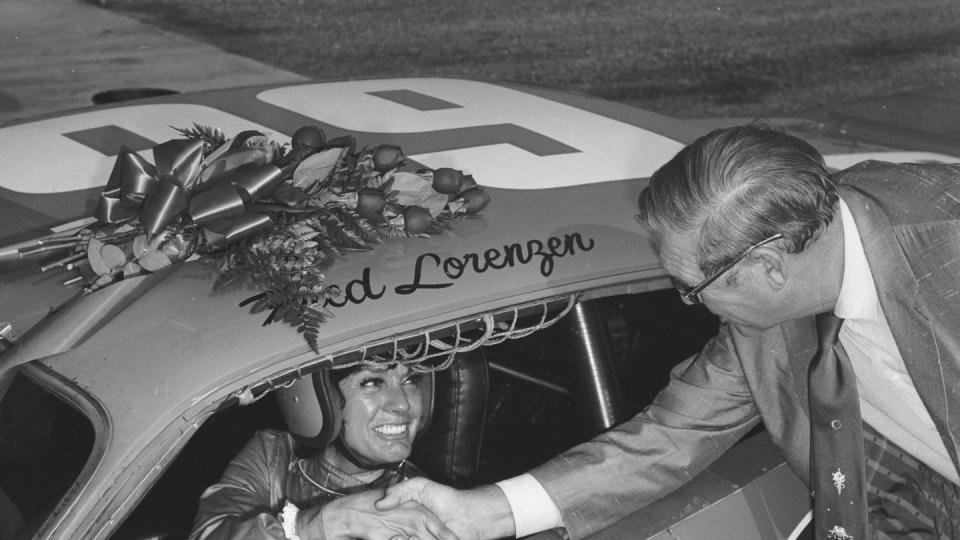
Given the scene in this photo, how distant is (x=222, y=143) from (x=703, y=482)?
1193mm

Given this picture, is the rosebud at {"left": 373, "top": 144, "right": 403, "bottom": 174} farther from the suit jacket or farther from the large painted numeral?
the suit jacket

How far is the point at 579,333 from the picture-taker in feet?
9.42

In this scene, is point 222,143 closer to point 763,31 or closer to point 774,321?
point 774,321

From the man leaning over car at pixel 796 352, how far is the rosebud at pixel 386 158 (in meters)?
0.59

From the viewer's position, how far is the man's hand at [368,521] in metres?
2.32

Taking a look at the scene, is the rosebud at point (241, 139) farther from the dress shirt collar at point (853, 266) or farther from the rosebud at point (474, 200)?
the dress shirt collar at point (853, 266)

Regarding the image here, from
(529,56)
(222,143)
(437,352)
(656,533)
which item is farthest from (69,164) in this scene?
(529,56)

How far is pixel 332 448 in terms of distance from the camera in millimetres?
2732

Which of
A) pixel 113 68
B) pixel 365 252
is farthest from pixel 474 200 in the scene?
Result: pixel 113 68

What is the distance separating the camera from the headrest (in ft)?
7.97

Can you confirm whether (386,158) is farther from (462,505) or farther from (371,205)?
(462,505)

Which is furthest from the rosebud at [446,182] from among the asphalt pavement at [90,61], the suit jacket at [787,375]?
the asphalt pavement at [90,61]

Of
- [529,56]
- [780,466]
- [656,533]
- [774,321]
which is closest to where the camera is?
[774,321]

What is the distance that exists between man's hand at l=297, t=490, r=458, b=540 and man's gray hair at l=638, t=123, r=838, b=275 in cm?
75
